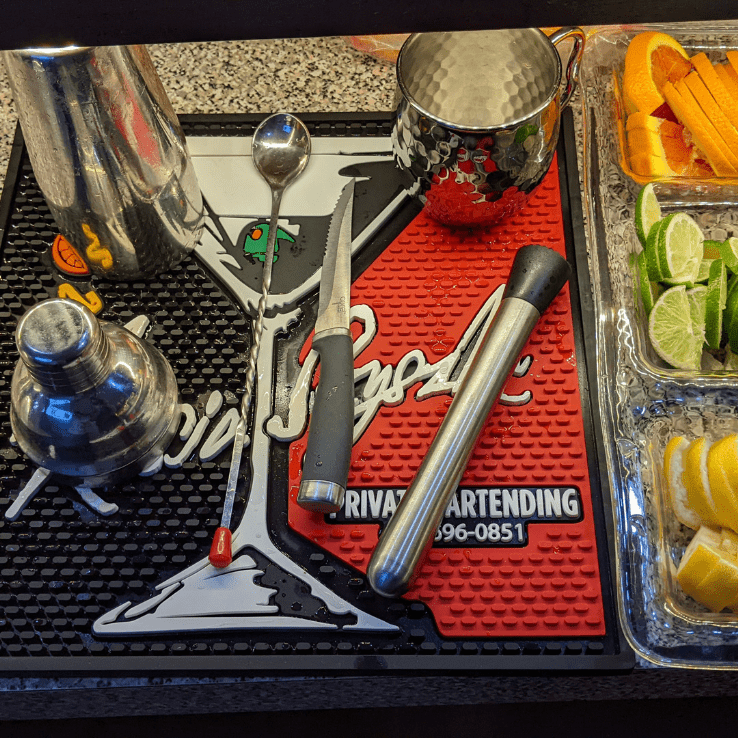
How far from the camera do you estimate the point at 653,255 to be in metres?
0.72

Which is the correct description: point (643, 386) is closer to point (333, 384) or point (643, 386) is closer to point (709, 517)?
point (709, 517)

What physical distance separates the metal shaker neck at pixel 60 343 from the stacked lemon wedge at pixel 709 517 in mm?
496

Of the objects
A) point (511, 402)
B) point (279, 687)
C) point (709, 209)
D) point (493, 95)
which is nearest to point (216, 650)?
point (279, 687)

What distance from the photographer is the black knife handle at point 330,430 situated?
0.62m

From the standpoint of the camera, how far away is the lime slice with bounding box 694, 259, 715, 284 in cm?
73

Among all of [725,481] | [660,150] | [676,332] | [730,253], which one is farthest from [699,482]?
[660,150]

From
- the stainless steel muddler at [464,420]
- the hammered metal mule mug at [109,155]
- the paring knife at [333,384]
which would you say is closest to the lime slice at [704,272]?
the stainless steel muddler at [464,420]

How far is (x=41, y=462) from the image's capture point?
0.64 metres

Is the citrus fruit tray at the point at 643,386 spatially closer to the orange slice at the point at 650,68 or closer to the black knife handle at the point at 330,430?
the orange slice at the point at 650,68

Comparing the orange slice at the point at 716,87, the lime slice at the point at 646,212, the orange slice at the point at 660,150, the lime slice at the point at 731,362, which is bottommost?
the lime slice at the point at 731,362

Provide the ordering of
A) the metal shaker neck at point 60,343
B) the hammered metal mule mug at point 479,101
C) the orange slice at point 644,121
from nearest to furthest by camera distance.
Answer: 1. the metal shaker neck at point 60,343
2. the hammered metal mule mug at point 479,101
3. the orange slice at point 644,121

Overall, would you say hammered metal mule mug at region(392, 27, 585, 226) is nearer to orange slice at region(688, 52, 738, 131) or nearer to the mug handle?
the mug handle

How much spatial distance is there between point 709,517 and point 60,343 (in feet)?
1.75

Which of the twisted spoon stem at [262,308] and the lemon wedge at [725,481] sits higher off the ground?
the twisted spoon stem at [262,308]
